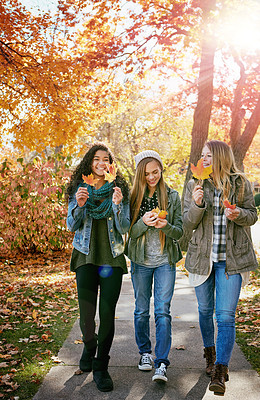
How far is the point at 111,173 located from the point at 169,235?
28.5 inches

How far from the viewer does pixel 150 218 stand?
3445mm

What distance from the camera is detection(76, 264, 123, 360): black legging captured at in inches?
134

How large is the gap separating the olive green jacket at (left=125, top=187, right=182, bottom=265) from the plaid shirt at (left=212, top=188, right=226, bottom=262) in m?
0.32

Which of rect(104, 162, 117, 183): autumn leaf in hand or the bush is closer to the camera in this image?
rect(104, 162, 117, 183): autumn leaf in hand

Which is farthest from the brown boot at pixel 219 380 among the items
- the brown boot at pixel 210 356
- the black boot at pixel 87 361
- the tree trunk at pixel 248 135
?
the tree trunk at pixel 248 135

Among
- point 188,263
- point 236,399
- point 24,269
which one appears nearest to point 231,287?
point 188,263

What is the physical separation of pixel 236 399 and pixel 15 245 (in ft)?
24.5

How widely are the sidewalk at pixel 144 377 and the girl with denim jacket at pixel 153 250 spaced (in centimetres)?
17

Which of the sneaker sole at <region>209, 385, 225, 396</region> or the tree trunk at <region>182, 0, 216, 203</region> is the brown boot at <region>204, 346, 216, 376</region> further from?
the tree trunk at <region>182, 0, 216, 203</region>

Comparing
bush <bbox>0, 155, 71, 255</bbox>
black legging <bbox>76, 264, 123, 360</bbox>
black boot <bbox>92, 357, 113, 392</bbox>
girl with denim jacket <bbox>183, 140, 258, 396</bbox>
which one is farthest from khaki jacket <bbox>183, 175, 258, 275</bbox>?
bush <bbox>0, 155, 71, 255</bbox>

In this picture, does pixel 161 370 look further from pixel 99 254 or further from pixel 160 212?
pixel 160 212

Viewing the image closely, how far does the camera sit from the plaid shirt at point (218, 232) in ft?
11.1

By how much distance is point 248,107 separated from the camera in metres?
13.6

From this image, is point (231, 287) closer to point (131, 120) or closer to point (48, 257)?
point (48, 257)
